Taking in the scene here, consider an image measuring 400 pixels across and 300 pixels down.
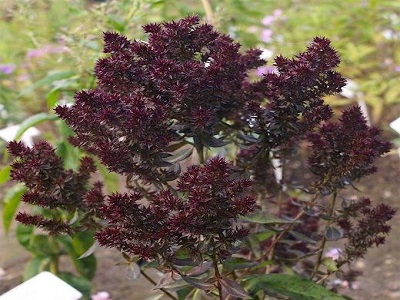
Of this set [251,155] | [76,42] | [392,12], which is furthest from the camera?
[392,12]

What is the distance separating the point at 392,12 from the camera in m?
4.14

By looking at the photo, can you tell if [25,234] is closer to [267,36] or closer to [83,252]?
[83,252]

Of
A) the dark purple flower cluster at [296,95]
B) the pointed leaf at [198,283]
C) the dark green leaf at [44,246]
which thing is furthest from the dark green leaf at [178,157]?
the dark green leaf at [44,246]

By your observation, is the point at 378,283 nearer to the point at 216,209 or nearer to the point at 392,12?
the point at 216,209

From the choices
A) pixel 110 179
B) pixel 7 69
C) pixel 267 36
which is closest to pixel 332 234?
pixel 110 179

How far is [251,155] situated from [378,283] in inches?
50.3

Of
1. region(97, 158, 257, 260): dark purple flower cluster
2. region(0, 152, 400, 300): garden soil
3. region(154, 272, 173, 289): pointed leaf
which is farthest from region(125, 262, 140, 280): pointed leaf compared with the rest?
region(0, 152, 400, 300): garden soil

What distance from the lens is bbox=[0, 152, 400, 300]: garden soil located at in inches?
104

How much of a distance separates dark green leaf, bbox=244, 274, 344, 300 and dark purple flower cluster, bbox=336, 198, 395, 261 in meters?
0.11

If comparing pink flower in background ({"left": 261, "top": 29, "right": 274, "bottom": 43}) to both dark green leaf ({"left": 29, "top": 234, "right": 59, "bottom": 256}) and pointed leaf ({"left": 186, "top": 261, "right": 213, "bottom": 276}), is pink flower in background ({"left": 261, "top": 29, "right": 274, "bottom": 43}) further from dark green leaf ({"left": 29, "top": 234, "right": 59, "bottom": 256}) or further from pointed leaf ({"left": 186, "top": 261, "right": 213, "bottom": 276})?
pointed leaf ({"left": 186, "top": 261, "right": 213, "bottom": 276})

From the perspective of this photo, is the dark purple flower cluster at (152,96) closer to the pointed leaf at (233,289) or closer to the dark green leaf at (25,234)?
the pointed leaf at (233,289)

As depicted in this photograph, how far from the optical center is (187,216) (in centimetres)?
123

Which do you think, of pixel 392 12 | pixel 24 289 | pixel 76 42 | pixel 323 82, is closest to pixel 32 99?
pixel 76 42

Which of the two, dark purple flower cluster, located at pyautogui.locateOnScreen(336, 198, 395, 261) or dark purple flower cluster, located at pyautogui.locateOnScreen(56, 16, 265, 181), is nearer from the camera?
dark purple flower cluster, located at pyautogui.locateOnScreen(56, 16, 265, 181)
